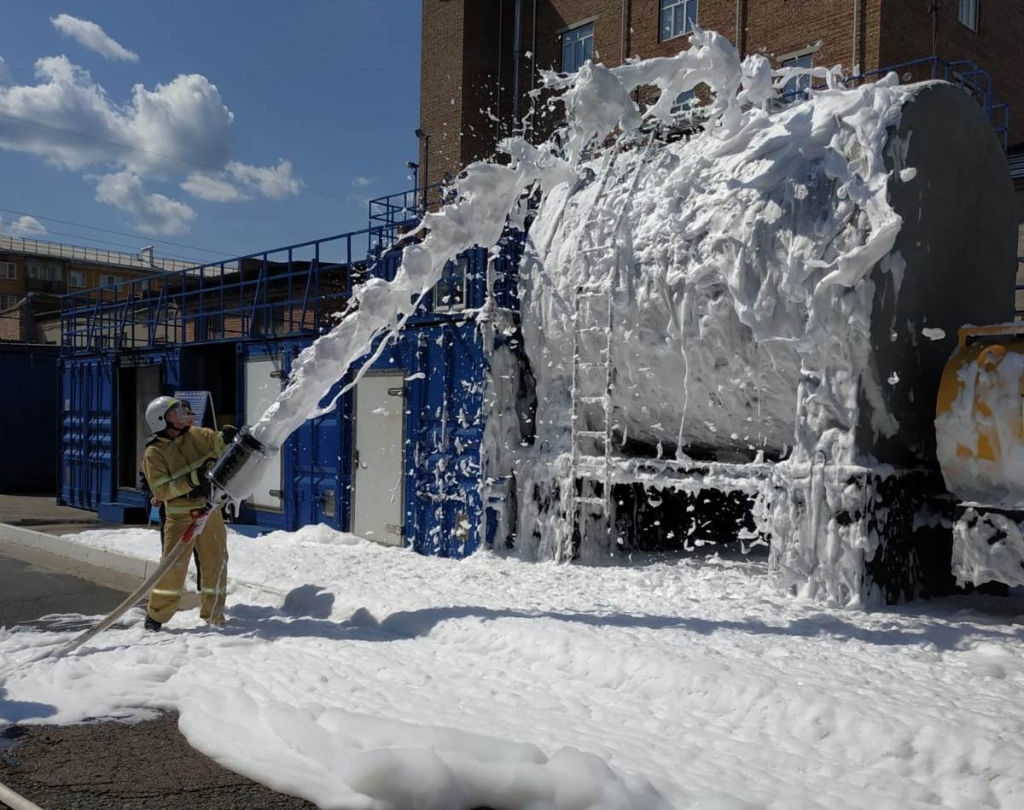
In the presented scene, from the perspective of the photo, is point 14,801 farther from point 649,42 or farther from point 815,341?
point 649,42

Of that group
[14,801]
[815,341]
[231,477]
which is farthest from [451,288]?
[14,801]

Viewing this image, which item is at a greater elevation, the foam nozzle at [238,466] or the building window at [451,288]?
the building window at [451,288]

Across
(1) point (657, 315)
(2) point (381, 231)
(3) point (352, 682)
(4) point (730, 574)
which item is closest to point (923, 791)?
(3) point (352, 682)

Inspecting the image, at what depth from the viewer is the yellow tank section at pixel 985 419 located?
593 cm

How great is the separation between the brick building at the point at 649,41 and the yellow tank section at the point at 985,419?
1486 centimetres

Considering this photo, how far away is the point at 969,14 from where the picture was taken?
23156 millimetres

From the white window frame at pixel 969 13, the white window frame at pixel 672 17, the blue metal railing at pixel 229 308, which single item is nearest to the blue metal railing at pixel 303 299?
the blue metal railing at pixel 229 308

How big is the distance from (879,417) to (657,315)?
A: 201 centimetres

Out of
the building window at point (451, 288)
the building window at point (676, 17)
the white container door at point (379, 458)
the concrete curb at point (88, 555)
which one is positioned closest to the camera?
the concrete curb at point (88, 555)

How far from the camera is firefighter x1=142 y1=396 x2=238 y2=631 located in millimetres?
6770

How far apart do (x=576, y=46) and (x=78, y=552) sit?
71.8 feet

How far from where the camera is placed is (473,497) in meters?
9.11

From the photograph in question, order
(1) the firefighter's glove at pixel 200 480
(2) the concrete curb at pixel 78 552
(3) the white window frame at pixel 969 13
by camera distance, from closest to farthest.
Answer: (1) the firefighter's glove at pixel 200 480 < (2) the concrete curb at pixel 78 552 < (3) the white window frame at pixel 969 13

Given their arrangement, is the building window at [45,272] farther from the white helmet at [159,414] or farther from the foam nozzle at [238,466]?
the foam nozzle at [238,466]
